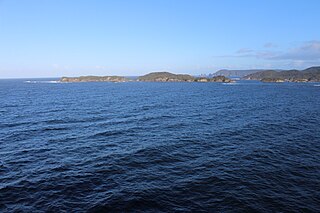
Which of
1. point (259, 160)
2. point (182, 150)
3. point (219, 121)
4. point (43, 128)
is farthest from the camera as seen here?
point (219, 121)

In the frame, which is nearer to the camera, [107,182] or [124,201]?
[124,201]

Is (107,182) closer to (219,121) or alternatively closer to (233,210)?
(233,210)

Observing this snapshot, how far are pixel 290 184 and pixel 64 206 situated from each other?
2166 cm

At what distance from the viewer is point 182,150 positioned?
107ft

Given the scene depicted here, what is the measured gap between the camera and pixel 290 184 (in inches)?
894

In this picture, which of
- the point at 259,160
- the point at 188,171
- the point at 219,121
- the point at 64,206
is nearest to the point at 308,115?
the point at 219,121

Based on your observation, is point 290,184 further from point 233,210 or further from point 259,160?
point 233,210

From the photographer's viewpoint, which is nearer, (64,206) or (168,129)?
(64,206)

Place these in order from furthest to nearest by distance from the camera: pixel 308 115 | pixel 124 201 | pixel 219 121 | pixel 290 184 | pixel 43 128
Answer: pixel 308 115 → pixel 219 121 → pixel 43 128 → pixel 290 184 → pixel 124 201

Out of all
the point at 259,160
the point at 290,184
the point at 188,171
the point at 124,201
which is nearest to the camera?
the point at 124,201

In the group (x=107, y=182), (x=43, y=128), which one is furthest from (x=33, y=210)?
(x=43, y=128)

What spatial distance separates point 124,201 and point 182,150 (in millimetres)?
14604

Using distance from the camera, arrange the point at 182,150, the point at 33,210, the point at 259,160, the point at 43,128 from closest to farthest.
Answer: the point at 33,210 → the point at 259,160 → the point at 182,150 → the point at 43,128

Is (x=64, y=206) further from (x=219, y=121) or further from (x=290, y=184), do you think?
(x=219, y=121)
